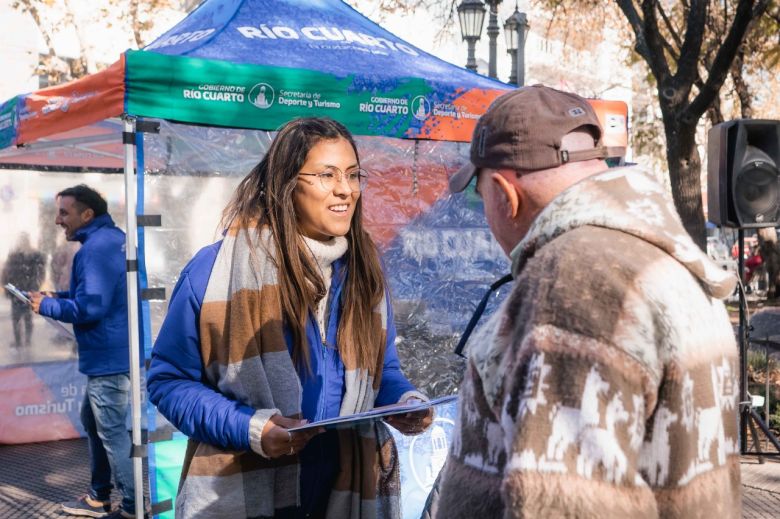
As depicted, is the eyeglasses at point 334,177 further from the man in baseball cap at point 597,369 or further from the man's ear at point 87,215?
the man's ear at point 87,215

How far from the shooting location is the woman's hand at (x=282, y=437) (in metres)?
2.08

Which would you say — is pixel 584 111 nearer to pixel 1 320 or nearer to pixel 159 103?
pixel 159 103

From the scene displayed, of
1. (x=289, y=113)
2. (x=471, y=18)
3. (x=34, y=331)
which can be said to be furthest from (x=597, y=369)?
(x=471, y=18)

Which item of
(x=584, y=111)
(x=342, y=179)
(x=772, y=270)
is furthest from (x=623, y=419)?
(x=772, y=270)

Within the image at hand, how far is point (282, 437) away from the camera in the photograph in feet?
6.80

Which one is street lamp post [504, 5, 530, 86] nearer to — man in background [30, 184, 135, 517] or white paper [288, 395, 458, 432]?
man in background [30, 184, 135, 517]

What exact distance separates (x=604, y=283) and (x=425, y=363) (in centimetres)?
415

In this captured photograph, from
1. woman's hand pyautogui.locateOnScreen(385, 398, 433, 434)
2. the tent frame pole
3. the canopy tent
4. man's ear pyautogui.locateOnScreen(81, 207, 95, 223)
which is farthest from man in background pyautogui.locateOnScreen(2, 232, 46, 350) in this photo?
woman's hand pyautogui.locateOnScreen(385, 398, 433, 434)

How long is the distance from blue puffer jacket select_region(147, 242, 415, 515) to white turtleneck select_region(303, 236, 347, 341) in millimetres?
21

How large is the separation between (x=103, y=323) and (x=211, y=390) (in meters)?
3.32

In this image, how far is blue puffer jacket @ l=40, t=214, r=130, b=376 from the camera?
205 inches

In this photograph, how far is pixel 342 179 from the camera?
8.05ft

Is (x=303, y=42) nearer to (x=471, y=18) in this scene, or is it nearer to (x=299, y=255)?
(x=299, y=255)

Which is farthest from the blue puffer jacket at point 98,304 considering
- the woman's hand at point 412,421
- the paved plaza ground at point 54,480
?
the woman's hand at point 412,421
